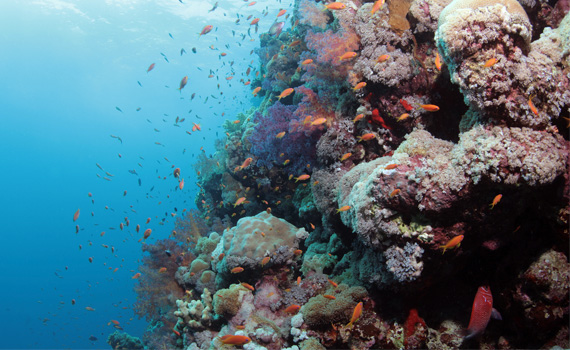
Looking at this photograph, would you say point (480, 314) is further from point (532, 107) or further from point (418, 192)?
point (532, 107)

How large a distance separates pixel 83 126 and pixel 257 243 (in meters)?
119

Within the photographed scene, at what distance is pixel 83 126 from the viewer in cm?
9831

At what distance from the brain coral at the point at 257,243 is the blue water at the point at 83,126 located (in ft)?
15.4

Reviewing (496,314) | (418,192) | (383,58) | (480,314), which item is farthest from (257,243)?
(383,58)

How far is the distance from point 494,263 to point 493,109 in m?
2.14

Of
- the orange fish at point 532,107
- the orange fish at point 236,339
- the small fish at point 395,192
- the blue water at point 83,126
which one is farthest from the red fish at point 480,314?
the blue water at point 83,126

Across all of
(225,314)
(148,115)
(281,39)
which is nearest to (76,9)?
(281,39)

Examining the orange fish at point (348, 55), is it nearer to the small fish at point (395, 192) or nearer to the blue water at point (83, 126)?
the small fish at point (395, 192)

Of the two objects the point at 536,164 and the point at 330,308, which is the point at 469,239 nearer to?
the point at 536,164

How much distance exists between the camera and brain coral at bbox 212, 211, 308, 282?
6.05 m

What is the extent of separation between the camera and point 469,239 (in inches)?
137

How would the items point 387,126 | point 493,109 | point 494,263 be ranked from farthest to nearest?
1. point 387,126
2. point 494,263
3. point 493,109

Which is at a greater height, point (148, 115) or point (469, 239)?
point (148, 115)

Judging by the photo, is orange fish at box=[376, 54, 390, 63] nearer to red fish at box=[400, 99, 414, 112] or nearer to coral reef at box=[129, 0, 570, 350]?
coral reef at box=[129, 0, 570, 350]
